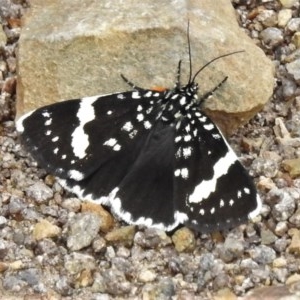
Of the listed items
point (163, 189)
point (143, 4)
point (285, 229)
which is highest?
point (143, 4)

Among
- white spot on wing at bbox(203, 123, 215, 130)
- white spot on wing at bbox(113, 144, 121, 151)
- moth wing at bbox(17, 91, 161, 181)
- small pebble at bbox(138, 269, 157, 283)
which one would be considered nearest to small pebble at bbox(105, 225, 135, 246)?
small pebble at bbox(138, 269, 157, 283)

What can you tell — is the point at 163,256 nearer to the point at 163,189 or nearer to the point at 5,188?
the point at 163,189

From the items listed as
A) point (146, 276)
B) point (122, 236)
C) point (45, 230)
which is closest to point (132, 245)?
point (122, 236)

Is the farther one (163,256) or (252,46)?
(252,46)

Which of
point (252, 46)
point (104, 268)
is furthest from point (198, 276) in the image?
point (252, 46)

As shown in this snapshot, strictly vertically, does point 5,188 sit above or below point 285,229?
above

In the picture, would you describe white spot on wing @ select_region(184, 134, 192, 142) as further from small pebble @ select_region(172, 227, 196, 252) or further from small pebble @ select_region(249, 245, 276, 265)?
small pebble @ select_region(249, 245, 276, 265)

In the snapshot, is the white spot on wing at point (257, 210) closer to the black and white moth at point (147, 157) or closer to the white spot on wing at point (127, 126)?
the black and white moth at point (147, 157)
